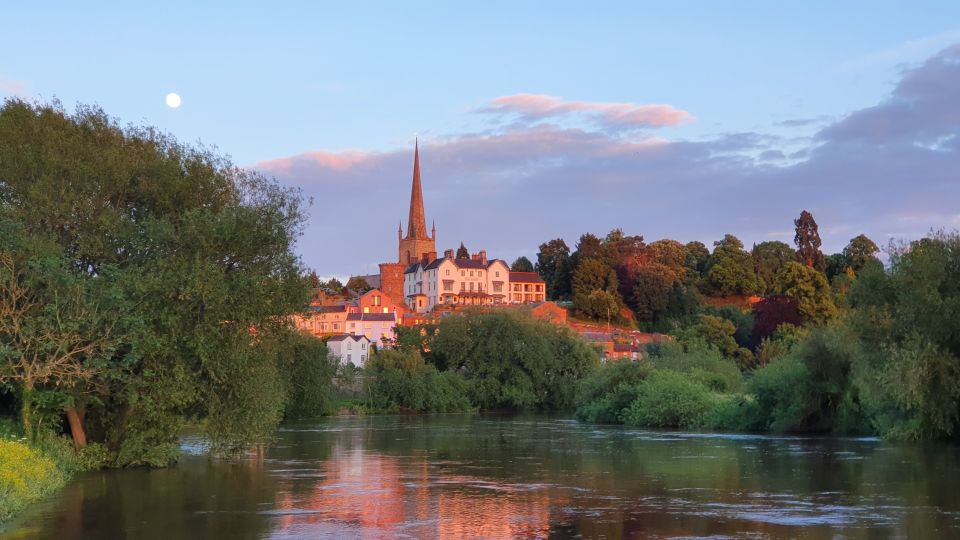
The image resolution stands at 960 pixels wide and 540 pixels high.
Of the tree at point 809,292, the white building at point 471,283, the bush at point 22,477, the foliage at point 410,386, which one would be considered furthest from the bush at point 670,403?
the white building at point 471,283

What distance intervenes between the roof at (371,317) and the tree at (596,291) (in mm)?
28455

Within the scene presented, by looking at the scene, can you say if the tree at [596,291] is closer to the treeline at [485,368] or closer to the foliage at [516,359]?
the treeline at [485,368]

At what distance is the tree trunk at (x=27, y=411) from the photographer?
3234 cm

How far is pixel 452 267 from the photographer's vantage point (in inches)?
7643

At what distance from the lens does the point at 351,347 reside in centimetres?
14500

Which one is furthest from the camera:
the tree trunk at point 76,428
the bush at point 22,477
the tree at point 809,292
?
the tree at point 809,292

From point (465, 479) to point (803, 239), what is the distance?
132602 mm

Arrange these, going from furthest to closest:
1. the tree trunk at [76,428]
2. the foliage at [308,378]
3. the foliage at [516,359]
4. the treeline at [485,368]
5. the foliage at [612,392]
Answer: the foliage at [516,359] < the treeline at [485,368] < the foliage at [308,378] < the foliage at [612,392] < the tree trunk at [76,428]

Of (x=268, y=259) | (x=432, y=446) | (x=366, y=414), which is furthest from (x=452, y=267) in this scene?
(x=268, y=259)

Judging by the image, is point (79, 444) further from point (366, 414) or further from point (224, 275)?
point (366, 414)

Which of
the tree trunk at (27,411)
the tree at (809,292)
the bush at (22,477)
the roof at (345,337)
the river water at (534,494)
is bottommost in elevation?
the river water at (534,494)

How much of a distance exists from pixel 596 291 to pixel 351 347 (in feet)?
123

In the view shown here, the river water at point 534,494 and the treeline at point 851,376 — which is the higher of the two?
the treeline at point 851,376

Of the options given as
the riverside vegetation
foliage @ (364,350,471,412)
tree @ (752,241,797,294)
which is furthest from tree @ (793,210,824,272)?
the riverside vegetation
